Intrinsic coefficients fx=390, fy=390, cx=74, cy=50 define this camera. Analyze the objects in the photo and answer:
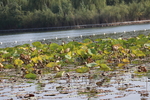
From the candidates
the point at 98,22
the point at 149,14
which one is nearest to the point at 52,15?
the point at 98,22

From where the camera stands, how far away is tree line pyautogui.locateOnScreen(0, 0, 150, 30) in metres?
59.5

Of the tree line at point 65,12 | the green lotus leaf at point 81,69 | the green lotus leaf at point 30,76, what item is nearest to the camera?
the green lotus leaf at point 30,76

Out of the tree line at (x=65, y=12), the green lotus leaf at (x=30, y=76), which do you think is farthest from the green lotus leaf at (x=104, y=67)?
the tree line at (x=65, y=12)

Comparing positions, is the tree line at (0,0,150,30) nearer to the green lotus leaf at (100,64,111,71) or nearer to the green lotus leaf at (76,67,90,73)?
the green lotus leaf at (100,64,111,71)

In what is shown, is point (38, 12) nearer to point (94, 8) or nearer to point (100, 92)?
point (94, 8)

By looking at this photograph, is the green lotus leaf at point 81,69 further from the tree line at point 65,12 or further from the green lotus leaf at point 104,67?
the tree line at point 65,12

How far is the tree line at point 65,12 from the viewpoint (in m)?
59.5

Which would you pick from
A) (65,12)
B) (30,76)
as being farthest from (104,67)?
(65,12)

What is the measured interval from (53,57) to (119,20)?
161 ft

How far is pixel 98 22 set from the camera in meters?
59.1

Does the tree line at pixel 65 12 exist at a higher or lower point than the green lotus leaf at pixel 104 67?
lower

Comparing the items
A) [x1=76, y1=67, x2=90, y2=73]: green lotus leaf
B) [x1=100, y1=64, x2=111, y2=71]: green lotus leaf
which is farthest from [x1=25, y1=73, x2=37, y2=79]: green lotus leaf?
[x1=100, y1=64, x2=111, y2=71]: green lotus leaf

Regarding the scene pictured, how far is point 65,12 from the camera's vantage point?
2557 inches

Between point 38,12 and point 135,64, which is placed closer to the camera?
point 135,64
